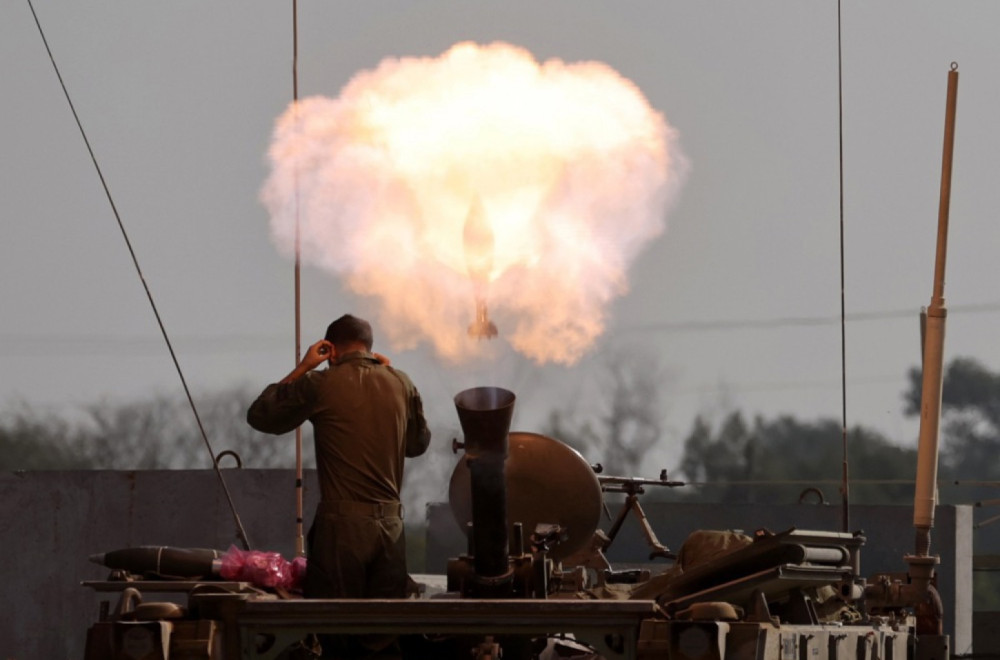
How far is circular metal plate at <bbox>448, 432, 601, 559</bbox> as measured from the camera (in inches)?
512

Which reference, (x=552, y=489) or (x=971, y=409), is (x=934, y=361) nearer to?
(x=552, y=489)

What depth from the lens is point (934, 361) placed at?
1809cm

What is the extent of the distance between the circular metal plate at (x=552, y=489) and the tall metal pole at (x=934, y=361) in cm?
509

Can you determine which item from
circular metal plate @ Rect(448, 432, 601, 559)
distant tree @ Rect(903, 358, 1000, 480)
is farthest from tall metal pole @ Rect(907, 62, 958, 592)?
distant tree @ Rect(903, 358, 1000, 480)

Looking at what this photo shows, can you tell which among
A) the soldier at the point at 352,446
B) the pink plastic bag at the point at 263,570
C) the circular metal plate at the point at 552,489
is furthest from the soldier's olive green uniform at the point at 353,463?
the circular metal plate at the point at 552,489

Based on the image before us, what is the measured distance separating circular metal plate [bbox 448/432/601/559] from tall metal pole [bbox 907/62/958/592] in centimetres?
509

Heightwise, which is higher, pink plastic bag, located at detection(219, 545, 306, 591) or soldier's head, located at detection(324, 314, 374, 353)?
soldier's head, located at detection(324, 314, 374, 353)

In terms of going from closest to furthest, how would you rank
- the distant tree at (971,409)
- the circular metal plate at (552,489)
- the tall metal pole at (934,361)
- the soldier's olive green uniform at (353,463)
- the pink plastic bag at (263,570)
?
1. the soldier's olive green uniform at (353,463)
2. the pink plastic bag at (263,570)
3. the circular metal plate at (552,489)
4. the tall metal pole at (934,361)
5. the distant tree at (971,409)

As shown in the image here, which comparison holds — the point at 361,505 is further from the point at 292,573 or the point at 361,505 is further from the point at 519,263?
the point at 519,263

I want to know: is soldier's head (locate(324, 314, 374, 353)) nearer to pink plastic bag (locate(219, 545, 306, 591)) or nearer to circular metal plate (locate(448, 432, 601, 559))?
pink plastic bag (locate(219, 545, 306, 591))

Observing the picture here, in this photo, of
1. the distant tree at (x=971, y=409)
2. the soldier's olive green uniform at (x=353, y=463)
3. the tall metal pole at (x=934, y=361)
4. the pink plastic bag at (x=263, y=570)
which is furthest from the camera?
the distant tree at (x=971, y=409)

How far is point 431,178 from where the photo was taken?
16688 millimetres

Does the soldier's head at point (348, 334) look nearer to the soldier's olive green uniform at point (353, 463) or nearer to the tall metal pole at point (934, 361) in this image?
the soldier's olive green uniform at point (353, 463)

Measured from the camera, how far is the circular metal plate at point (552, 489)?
12992 mm
